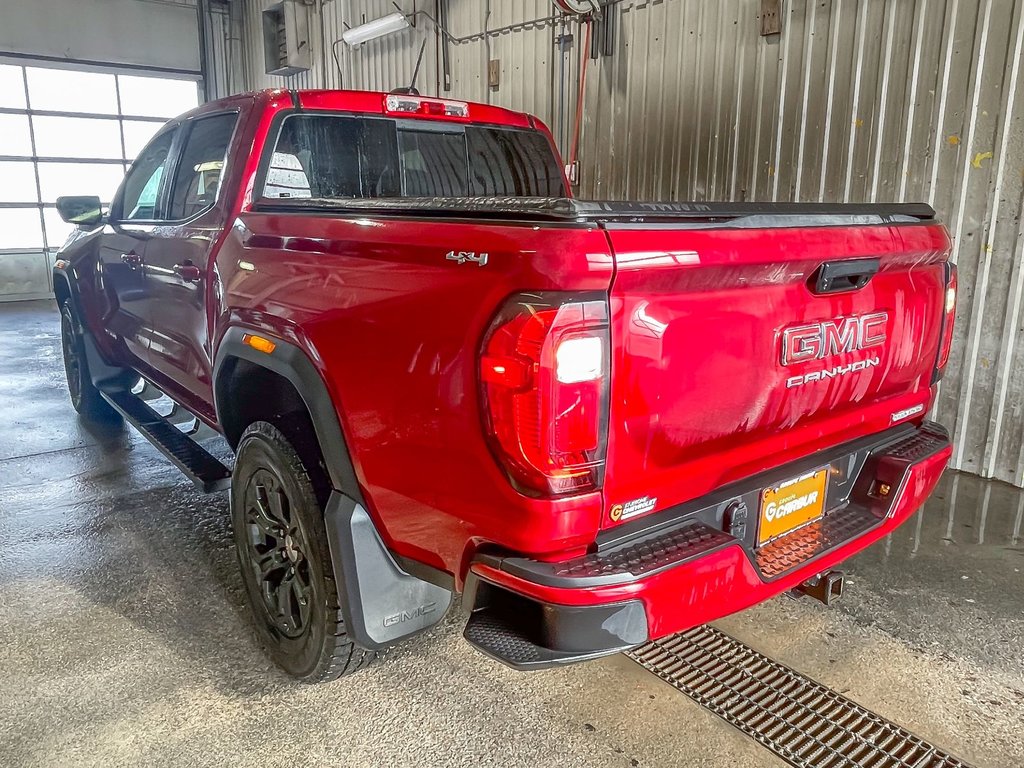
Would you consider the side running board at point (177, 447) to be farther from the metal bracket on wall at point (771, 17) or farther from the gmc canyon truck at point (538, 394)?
the metal bracket on wall at point (771, 17)

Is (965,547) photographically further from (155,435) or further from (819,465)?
(155,435)

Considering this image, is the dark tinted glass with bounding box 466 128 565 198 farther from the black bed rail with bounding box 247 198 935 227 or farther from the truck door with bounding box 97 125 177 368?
the truck door with bounding box 97 125 177 368

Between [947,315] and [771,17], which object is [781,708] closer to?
[947,315]

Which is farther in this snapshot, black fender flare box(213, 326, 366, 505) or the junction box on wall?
the junction box on wall

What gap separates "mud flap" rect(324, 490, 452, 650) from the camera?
192 cm

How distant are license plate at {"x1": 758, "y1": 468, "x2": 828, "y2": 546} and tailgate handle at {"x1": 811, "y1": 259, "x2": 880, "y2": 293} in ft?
1.64

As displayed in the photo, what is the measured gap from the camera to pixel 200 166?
305 cm

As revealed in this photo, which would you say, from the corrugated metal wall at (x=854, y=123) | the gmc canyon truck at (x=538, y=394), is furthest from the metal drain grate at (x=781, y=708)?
the corrugated metal wall at (x=854, y=123)

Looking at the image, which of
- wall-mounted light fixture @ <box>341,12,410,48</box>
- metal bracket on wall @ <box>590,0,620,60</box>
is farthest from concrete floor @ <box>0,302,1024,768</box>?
wall-mounted light fixture @ <box>341,12,410,48</box>

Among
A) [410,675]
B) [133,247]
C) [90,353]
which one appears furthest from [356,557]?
[90,353]

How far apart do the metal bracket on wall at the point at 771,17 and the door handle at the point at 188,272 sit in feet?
12.6

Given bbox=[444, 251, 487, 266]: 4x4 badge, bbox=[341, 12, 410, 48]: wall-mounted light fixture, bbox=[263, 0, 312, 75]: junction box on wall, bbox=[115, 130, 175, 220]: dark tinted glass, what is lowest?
bbox=[444, 251, 487, 266]: 4x4 badge

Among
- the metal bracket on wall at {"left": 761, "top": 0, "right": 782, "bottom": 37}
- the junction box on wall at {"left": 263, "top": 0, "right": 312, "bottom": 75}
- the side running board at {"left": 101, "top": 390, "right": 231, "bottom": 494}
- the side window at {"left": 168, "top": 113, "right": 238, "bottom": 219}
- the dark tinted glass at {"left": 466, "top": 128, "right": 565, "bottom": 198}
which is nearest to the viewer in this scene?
the side window at {"left": 168, "top": 113, "right": 238, "bottom": 219}

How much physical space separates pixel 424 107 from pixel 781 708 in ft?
8.33
